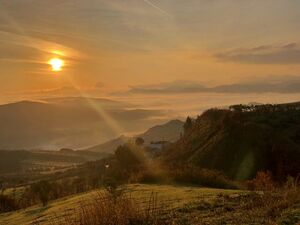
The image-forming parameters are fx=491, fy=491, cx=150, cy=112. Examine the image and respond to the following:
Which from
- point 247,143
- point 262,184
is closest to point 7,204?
point 262,184

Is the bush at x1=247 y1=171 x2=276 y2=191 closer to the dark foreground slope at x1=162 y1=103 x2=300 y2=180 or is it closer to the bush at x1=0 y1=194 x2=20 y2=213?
the dark foreground slope at x1=162 y1=103 x2=300 y2=180

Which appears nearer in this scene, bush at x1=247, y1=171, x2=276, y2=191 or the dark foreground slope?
bush at x1=247, y1=171, x2=276, y2=191

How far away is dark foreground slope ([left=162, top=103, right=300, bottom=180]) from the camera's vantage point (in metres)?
66.0

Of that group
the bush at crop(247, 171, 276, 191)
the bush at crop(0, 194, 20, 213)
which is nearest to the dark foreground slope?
the bush at crop(247, 171, 276, 191)

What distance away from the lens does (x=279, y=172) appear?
62.4 m

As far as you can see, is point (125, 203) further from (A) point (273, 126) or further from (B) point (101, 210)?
(A) point (273, 126)

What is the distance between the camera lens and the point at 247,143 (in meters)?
72.8

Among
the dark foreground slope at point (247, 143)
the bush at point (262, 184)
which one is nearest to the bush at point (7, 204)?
the dark foreground slope at point (247, 143)

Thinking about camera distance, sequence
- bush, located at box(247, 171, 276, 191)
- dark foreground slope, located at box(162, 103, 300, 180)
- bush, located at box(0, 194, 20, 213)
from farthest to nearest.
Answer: dark foreground slope, located at box(162, 103, 300, 180) < bush, located at box(0, 194, 20, 213) < bush, located at box(247, 171, 276, 191)

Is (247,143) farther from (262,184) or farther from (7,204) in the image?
(262,184)

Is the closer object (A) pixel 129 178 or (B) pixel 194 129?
(A) pixel 129 178

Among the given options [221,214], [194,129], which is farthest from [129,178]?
[194,129]

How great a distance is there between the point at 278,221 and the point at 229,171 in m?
53.4

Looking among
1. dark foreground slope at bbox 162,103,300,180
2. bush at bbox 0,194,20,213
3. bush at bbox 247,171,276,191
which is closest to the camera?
bush at bbox 247,171,276,191
